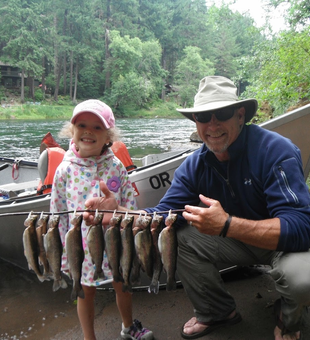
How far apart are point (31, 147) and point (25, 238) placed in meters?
15.8

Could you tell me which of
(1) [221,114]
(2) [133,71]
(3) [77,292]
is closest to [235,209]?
(1) [221,114]

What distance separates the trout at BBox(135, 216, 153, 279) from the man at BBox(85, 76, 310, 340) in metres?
0.26

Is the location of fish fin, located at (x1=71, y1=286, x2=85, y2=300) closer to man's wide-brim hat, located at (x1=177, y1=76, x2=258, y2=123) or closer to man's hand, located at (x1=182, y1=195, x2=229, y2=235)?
man's hand, located at (x1=182, y1=195, x2=229, y2=235)

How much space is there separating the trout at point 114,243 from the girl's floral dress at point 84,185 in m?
0.24

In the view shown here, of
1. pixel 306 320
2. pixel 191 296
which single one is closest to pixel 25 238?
pixel 191 296

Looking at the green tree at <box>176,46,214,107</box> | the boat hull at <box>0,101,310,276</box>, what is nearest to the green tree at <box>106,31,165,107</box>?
the green tree at <box>176,46,214,107</box>

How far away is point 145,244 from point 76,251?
1.50 ft

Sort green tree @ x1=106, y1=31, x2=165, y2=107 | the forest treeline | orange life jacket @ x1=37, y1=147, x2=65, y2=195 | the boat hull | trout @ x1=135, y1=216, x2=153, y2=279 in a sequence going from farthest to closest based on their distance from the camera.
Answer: green tree @ x1=106, y1=31, x2=165, y2=107 → the forest treeline → orange life jacket @ x1=37, y1=147, x2=65, y2=195 → the boat hull → trout @ x1=135, y1=216, x2=153, y2=279

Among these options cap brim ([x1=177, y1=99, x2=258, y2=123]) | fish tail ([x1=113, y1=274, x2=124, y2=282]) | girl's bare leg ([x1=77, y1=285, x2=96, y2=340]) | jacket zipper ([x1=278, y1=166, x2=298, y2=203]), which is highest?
cap brim ([x1=177, y1=99, x2=258, y2=123])

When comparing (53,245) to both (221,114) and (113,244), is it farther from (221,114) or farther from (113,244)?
(221,114)

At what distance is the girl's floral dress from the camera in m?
2.29

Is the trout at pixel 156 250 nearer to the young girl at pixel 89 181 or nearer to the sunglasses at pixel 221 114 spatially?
the young girl at pixel 89 181

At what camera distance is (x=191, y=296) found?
2.33 meters

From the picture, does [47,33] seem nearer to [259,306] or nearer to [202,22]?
[202,22]
